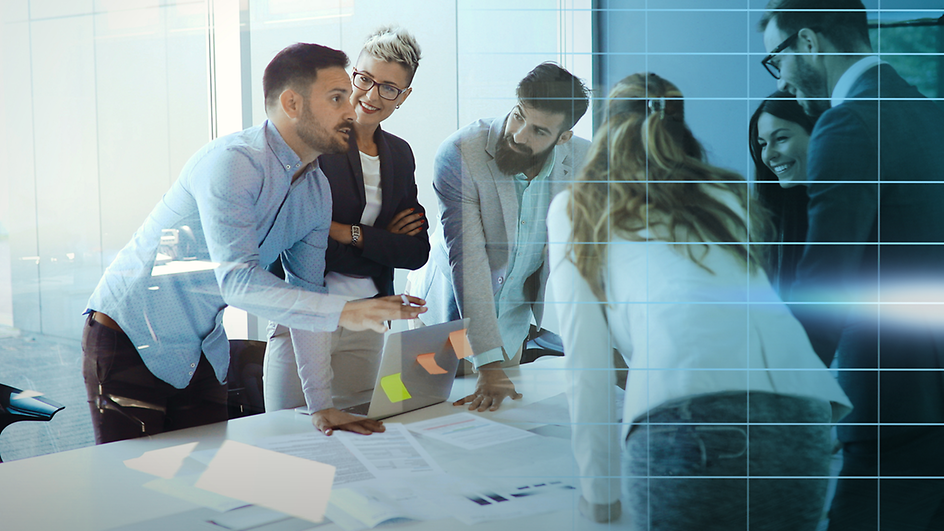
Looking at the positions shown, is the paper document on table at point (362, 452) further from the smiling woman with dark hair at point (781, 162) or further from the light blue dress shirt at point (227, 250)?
the smiling woman with dark hair at point (781, 162)

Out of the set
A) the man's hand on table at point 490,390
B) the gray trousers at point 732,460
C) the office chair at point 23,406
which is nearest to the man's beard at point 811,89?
the gray trousers at point 732,460

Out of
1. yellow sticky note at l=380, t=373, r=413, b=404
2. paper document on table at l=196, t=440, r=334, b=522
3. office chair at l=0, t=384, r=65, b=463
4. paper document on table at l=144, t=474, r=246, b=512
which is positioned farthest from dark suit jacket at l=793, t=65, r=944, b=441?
office chair at l=0, t=384, r=65, b=463

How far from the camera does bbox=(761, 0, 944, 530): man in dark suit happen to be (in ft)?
4.56

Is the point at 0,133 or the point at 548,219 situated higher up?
the point at 0,133

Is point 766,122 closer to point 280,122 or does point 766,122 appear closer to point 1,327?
point 280,122

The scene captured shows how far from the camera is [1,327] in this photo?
58.0 inches

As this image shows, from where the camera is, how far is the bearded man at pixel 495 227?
1426 millimetres

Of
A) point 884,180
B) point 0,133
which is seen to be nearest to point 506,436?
point 884,180

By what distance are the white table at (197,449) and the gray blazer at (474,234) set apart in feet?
0.59

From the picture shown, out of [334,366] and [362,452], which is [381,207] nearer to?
[334,366]

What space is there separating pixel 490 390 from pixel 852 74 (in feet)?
3.56

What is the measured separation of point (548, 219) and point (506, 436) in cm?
51

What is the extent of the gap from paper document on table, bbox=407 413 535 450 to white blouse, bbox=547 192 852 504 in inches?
6.5

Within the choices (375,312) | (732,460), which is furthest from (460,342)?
(732,460)
